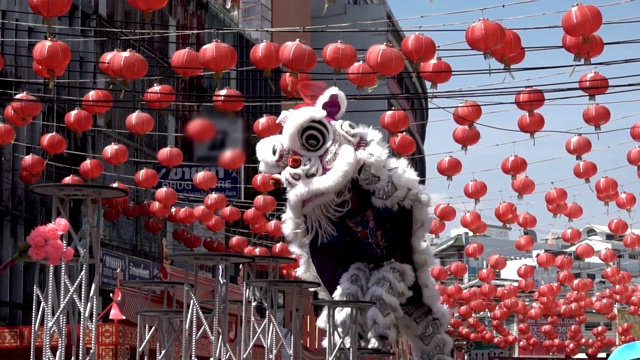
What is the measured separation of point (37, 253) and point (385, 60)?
699cm

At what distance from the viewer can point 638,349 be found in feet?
21.9

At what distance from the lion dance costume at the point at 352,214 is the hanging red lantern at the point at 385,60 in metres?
0.76

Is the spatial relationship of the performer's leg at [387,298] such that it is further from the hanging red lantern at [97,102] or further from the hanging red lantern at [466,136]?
the hanging red lantern at [97,102]

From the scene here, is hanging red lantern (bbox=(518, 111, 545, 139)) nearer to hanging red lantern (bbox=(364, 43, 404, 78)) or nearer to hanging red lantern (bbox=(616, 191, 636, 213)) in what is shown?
hanging red lantern (bbox=(364, 43, 404, 78))

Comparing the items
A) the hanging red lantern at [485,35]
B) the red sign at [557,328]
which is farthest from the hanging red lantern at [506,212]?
the red sign at [557,328]

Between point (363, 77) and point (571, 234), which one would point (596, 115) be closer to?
point (363, 77)

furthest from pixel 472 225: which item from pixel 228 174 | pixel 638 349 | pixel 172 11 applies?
pixel 638 349

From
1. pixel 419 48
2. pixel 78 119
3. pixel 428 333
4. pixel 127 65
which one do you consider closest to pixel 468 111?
pixel 419 48

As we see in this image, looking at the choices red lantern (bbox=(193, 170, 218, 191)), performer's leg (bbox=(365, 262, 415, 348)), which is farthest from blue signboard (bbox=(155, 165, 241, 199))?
performer's leg (bbox=(365, 262, 415, 348))

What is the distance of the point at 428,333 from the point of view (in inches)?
606

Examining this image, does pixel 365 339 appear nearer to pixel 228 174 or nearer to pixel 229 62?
pixel 229 62

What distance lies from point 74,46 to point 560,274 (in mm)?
13240

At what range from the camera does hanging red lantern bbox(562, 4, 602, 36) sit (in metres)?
14.3

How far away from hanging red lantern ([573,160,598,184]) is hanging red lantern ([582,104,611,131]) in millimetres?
2285
